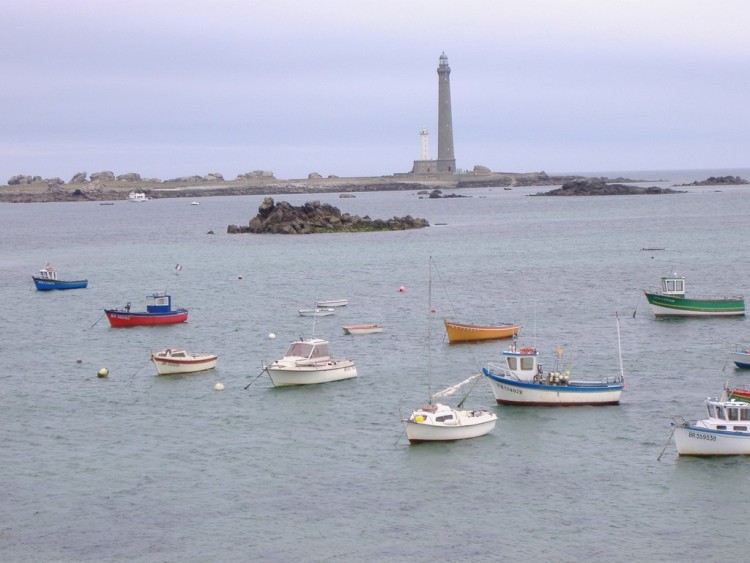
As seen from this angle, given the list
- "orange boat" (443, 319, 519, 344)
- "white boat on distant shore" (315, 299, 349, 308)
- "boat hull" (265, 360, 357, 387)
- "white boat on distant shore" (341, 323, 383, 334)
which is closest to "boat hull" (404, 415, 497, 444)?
"boat hull" (265, 360, 357, 387)

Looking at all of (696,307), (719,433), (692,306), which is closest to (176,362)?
(719,433)

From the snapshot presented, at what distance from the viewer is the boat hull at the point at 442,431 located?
3431 centimetres

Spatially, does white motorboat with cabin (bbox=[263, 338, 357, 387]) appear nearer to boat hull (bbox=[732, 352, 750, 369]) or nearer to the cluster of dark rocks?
boat hull (bbox=[732, 352, 750, 369])

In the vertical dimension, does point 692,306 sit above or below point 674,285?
below

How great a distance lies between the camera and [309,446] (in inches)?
1390

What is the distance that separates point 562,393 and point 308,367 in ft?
32.7

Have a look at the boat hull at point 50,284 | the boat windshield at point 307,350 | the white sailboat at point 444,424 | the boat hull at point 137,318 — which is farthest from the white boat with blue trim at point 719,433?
the boat hull at point 50,284

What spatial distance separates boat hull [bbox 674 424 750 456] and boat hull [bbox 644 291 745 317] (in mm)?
26545

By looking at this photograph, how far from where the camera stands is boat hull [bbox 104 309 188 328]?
60.3 meters

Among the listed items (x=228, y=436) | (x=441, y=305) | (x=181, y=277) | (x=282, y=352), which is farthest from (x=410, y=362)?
(x=181, y=277)

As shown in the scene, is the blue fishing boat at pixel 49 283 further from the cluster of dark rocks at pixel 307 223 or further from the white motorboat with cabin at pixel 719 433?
the white motorboat with cabin at pixel 719 433

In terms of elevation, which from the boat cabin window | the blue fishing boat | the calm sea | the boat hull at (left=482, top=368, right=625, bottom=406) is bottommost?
the calm sea

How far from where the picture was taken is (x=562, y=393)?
3884 centimetres

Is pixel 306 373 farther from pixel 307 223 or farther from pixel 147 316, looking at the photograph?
pixel 307 223
